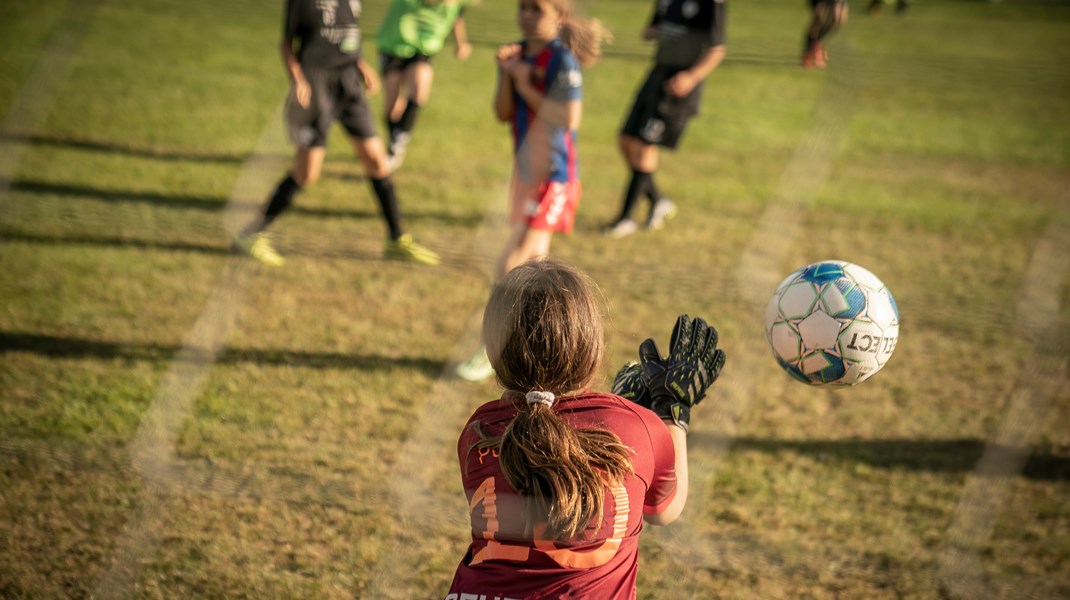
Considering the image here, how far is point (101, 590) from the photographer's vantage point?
2.26 meters

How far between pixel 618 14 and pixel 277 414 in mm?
11829

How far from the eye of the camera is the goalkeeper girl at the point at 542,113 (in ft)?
10.7

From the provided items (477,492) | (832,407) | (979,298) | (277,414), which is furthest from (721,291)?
(477,492)

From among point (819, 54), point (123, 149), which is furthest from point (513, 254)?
point (819, 54)

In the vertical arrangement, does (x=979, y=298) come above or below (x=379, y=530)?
above

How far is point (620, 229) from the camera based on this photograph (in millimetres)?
5309

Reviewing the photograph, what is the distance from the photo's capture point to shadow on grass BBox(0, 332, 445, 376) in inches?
135

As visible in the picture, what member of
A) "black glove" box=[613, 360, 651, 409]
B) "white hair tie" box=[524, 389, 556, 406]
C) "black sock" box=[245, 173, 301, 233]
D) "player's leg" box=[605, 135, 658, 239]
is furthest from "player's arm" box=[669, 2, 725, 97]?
"white hair tie" box=[524, 389, 556, 406]

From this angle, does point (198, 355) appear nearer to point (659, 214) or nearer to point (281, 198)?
point (281, 198)

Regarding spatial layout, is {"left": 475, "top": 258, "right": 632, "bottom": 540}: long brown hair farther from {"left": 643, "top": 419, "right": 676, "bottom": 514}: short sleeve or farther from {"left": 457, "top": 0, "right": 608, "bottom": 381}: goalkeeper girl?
{"left": 457, "top": 0, "right": 608, "bottom": 381}: goalkeeper girl

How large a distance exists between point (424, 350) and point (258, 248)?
140cm

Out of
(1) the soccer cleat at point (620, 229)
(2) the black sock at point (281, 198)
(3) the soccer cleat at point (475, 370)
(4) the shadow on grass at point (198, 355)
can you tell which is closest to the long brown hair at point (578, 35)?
(3) the soccer cleat at point (475, 370)

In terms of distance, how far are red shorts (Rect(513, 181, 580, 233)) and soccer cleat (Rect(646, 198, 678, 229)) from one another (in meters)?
2.05

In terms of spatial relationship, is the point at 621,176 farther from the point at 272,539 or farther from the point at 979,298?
the point at 272,539
